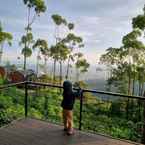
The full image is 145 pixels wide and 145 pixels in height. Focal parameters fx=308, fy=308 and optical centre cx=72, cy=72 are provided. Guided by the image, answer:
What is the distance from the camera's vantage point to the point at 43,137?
6.20 meters

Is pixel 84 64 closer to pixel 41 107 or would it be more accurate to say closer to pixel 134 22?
pixel 134 22

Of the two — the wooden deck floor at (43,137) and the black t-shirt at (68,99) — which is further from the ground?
the black t-shirt at (68,99)

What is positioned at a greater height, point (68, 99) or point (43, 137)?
point (68, 99)

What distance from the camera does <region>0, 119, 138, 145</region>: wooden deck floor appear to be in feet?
19.5

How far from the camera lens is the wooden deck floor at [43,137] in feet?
19.5

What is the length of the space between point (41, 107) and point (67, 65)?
75.6ft

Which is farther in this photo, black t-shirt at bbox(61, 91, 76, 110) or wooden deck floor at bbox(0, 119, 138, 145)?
black t-shirt at bbox(61, 91, 76, 110)

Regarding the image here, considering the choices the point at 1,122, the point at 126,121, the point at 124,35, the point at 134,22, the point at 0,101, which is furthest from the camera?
the point at 124,35

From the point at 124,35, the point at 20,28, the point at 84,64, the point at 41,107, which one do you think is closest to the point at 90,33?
the point at 84,64

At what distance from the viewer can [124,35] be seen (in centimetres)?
2078

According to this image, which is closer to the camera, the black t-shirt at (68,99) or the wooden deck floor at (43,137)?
the wooden deck floor at (43,137)

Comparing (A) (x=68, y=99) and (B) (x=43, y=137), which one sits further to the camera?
(A) (x=68, y=99)

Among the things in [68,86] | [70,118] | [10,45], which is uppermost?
[10,45]

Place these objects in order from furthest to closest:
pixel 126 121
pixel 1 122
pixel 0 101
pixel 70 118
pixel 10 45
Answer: pixel 10 45 → pixel 0 101 → pixel 126 121 → pixel 1 122 → pixel 70 118
